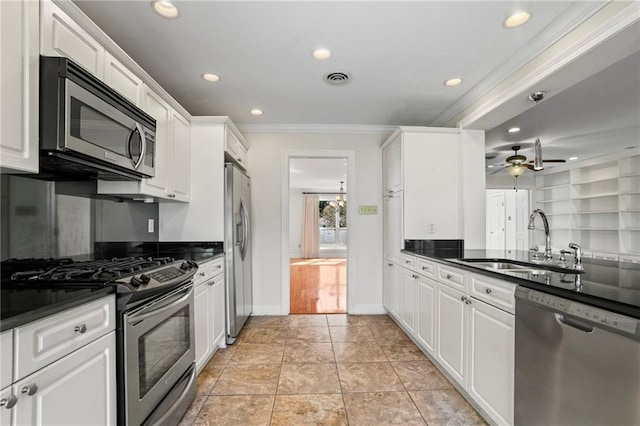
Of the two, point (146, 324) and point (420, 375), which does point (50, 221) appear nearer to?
point (146, 324)

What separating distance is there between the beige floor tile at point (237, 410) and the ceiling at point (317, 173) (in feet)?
11.2

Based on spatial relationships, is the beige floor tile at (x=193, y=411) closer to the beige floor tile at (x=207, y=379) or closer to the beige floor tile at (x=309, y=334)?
the beige floor tile at (x=207, y=379)

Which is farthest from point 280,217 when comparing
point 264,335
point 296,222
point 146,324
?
point 296,222

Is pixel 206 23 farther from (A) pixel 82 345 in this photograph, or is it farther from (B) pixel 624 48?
(B) pixel 624 48

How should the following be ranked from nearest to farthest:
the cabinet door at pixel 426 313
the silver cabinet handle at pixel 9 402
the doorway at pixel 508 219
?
the silver cabinet handle at pixel 9 402 < the cabinet door at pixel 426 313 < the doorway at pixel 508 219

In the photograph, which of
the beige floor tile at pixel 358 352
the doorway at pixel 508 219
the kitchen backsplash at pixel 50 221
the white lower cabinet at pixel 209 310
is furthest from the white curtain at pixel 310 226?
the kitchen backsplash at pixel 50 221

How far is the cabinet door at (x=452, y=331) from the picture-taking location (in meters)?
2.00

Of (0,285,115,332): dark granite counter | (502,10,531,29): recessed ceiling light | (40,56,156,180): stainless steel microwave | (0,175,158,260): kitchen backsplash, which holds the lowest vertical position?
(0,285,115,332): dark granite counter


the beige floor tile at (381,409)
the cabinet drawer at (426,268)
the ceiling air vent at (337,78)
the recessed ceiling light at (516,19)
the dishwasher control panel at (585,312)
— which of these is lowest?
the beige floor tile at (381,409)

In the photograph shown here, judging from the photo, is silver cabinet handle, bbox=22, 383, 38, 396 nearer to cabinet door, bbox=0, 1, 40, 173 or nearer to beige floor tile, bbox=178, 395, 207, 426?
cabinet door, bbox=0, 1, 40, 173

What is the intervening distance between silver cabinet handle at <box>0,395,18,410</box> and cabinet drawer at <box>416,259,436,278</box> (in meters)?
2.43

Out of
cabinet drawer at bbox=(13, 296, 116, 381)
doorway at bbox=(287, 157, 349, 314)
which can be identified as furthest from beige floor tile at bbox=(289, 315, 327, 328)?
doorway at bbox=(287, 157, 349, 314)

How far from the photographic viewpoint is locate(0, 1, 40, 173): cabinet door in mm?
1096

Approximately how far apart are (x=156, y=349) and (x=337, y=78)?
7.84 ft
